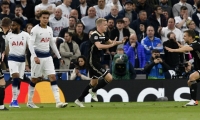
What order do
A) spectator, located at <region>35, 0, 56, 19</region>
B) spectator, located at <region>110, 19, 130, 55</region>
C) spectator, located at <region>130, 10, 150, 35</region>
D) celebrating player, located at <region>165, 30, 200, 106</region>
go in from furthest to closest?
spectator, located at <region>35, 0, 56, 19</region>, spectator, located at <region>130, 10, 150, 35</region>, spectator, located at <region>110, 19, 130, 55</region>, celebrating player, located at <region>165, 30, 200, 106</region>

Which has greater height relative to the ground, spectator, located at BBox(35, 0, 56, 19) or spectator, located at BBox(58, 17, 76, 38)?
spectator, located at BBox(35, 0, 56, 19)

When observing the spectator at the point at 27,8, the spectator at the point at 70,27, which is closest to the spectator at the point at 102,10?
the spectator at the point at 70,27

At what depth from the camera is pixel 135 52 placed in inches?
974

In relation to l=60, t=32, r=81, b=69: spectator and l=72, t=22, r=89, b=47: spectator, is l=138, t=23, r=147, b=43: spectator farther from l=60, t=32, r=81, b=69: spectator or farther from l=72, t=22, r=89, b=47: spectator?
l=60, t=32, r=81, b=69: spectator

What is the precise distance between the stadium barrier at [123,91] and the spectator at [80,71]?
323 mm

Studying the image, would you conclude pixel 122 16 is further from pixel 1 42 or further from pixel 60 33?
pixel 1 42

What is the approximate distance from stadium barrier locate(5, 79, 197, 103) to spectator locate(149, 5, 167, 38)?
3.11 m

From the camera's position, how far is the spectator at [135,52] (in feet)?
80.3

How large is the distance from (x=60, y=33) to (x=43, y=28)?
6486 millimetres

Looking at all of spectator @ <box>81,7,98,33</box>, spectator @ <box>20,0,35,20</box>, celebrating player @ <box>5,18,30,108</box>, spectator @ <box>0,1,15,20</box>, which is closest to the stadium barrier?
spectator @ <box>0,1,15,20</box>

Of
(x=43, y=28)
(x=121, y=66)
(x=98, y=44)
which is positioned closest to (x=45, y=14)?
(x=43, y=28)

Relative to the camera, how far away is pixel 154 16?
26.7 meters

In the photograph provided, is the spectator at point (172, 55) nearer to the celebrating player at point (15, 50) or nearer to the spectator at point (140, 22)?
the spectator at point (140, 22)

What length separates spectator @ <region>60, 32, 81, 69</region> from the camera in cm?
2483
